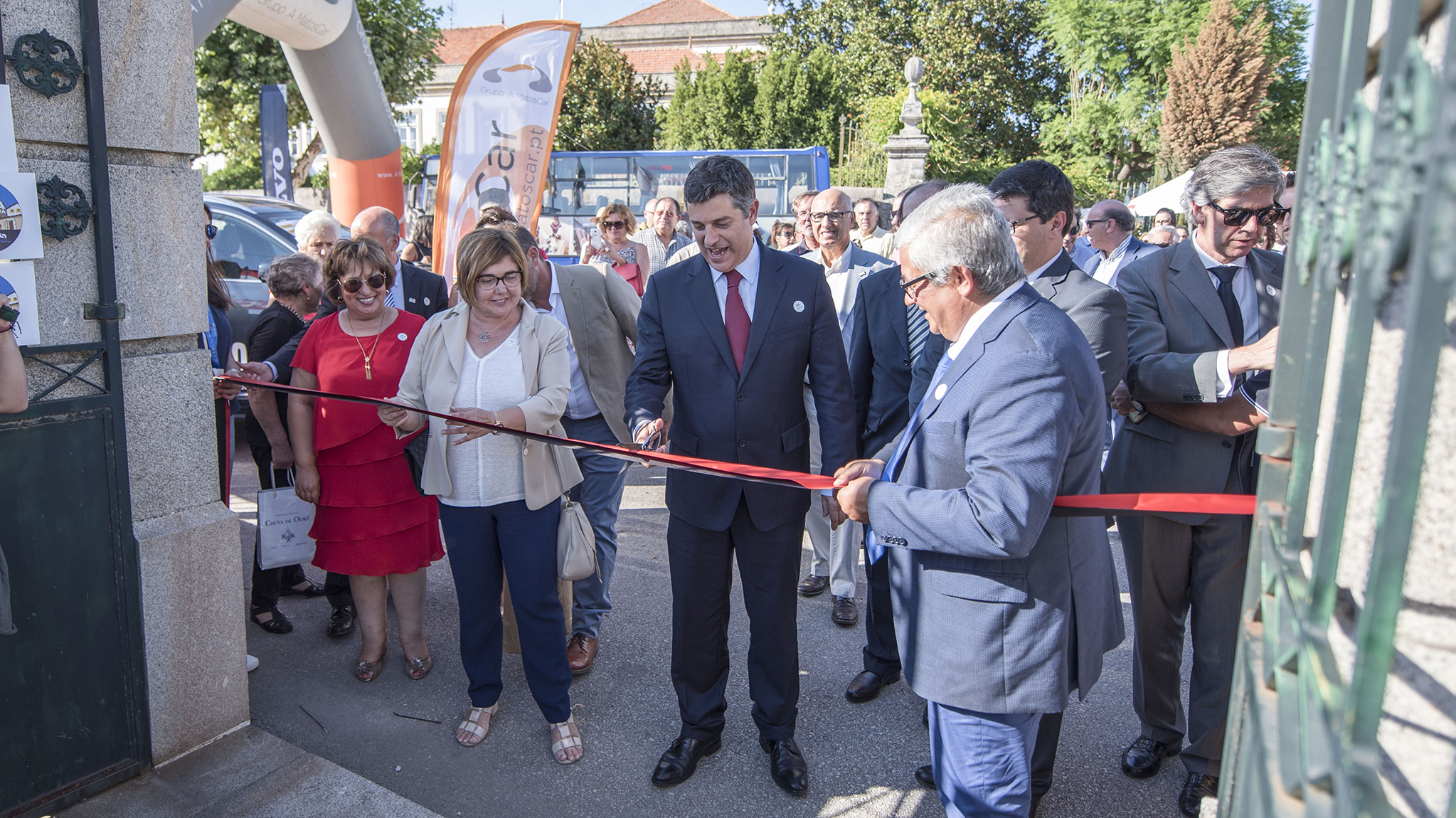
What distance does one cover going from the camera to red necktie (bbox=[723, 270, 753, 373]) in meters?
3.07

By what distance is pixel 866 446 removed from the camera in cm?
379

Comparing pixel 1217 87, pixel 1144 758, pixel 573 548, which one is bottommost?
pixel 1144 758

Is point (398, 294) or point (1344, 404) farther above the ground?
point (1344, 404)

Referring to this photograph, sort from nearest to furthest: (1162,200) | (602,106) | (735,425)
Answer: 1. (735,425)
2. (1162,200)
3. (602,106)

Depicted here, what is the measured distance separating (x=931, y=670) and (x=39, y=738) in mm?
2623

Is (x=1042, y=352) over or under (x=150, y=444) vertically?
over

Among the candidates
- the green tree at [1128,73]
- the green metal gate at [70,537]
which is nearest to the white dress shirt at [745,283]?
the green metal gate at [70,537]

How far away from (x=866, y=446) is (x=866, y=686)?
982 mm

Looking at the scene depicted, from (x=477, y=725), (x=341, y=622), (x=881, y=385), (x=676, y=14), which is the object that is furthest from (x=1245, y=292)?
(x=676, y=14)

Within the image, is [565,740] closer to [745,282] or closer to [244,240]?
[745,282]

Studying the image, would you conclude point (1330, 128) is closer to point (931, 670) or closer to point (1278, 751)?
point (1278, 751)

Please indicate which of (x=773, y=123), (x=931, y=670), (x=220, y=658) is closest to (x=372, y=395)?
(x=220, y=658)

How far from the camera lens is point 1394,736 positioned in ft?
2.62

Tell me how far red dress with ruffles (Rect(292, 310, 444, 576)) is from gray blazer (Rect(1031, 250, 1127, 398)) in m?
2.49
